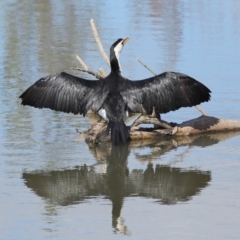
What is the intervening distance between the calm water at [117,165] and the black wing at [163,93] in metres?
0.47

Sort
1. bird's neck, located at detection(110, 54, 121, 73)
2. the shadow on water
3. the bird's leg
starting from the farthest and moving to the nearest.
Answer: the bird's leg < bird's neck, located at detection(110, 54, 121, 73) < the shadow on water

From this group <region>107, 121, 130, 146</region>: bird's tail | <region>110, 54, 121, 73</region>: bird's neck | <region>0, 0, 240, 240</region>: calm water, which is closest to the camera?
<region>0, 0, 240, 240</region>: calm water

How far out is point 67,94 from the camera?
1013 cm

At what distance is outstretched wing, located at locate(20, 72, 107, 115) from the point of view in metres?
10.1

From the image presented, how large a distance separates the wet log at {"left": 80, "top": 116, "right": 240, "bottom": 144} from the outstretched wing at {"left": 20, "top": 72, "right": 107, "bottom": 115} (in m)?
0.30

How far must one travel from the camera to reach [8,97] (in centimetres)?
1224

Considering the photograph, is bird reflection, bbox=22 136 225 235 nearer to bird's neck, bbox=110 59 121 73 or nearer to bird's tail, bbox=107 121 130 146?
bird's tail, bbox=107 121 130 146

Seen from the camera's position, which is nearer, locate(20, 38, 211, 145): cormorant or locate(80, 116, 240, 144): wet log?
locate(20, 38, 211, 145): cormorant

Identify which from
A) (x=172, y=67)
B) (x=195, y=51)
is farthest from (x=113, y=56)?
(x=195, y=51)

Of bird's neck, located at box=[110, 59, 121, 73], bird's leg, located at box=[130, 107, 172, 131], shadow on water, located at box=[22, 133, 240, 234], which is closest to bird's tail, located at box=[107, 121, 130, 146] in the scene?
shadow on water, located at box=[22, 133, 240, 234]

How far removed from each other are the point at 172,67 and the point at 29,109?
11.4 feet

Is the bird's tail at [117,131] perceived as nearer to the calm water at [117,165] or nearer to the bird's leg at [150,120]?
the calm water at [117,165]

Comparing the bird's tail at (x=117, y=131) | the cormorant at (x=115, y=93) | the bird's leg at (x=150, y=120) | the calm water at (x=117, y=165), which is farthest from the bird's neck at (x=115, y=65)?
the calm water at (x=117, y=165)

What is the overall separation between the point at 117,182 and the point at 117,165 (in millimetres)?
633
